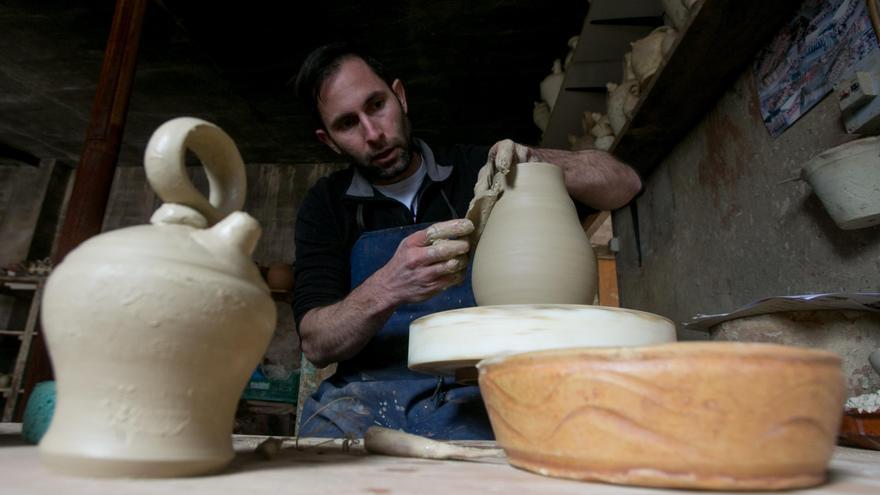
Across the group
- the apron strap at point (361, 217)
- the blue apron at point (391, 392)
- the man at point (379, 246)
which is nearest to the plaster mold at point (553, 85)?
the man at point (379, 246)

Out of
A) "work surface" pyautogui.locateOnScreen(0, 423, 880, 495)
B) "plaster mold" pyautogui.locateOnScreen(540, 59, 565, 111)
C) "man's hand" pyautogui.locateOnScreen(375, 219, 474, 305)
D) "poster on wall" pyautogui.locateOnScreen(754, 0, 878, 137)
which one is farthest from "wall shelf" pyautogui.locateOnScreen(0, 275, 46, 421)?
"poster on wall" pyautogui.locateOnScreen(754, 0, 878, 137)

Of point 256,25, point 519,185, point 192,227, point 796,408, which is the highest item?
point 256,25

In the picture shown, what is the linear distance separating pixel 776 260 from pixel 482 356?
1589 mm

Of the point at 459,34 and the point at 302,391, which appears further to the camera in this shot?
the point at 459,34

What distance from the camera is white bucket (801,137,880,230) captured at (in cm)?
150

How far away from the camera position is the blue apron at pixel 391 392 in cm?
165

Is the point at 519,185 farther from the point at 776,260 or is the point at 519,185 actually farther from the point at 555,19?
the point at 555,19

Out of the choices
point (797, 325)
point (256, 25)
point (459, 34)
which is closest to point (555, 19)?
point (459, 34)

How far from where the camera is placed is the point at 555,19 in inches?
161

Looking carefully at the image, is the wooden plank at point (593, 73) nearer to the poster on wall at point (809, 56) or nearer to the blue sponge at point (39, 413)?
the poster on wall at point (809, 56)

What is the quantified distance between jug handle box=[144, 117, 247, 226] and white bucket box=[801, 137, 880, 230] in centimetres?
157

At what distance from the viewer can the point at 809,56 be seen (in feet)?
6.25

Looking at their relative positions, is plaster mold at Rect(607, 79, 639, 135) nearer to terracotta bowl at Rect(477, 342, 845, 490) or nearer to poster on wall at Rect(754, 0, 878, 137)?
poster on wall at Rect(754, 0, 878, 137)

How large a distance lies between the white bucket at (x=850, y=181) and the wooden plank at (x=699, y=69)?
63 centimetres
